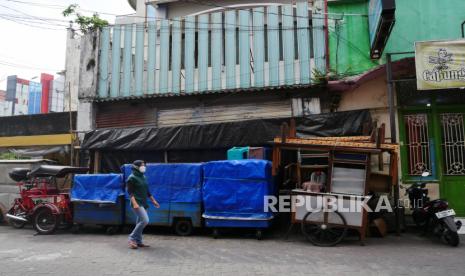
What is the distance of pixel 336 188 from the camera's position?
7.67 m

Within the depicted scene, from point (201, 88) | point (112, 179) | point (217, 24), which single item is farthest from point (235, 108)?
point (112, 179)

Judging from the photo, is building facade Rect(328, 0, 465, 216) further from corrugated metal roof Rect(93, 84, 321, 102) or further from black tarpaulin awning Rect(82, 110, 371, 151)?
corrugated metal roof Rect(93, 84, 321, 102)

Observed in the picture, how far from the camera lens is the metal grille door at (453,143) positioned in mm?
9586

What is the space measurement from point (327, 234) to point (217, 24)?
7382mm

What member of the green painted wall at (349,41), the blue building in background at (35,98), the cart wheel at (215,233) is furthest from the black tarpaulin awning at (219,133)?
the blue building in background at (35,98)

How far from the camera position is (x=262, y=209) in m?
7.96

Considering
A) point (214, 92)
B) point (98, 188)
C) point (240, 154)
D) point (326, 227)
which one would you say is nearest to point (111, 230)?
point (98, 188)

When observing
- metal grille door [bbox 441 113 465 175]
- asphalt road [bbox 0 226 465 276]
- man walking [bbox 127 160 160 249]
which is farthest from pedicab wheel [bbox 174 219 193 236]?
metal grille door [bbox 441 113 465 175]

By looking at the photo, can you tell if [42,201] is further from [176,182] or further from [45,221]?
[176,182]

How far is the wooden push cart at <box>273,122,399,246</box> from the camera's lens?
7.39 m

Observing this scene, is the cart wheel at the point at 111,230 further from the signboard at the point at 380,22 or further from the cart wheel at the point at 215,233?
the signboard at the point at 380,22

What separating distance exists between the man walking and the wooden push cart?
109 inches

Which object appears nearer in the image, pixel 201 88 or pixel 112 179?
pixel 112 179

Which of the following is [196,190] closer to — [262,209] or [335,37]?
[262,209]
